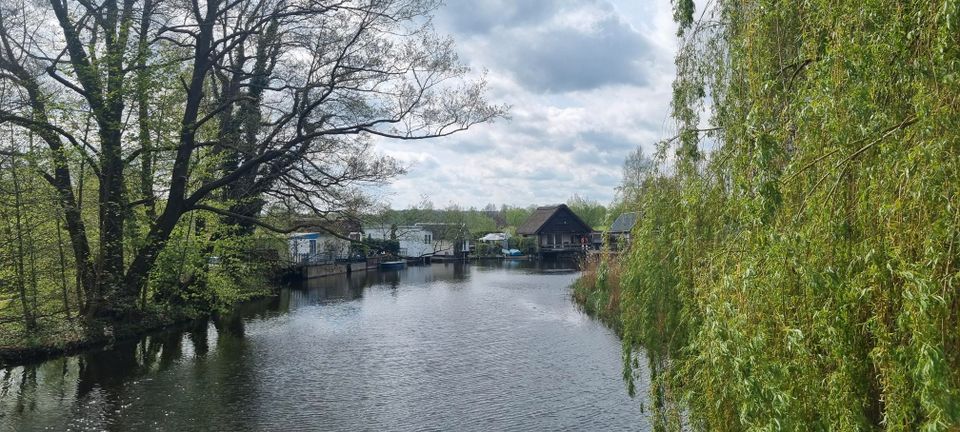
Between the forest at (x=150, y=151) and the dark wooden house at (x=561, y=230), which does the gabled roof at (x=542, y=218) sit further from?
the forest at (x=150, y=151)

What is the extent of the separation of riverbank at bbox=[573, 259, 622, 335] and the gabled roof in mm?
30458

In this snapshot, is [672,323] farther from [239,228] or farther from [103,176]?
[239,228]

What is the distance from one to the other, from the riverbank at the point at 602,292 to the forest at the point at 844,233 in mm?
2304

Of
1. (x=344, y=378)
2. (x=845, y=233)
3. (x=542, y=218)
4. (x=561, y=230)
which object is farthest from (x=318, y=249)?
(x=845, y=233)

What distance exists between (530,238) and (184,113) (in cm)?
4207

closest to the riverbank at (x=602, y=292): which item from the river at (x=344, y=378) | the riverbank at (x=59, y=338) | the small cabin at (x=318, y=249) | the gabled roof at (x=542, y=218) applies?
the river at (x=344, y=378)

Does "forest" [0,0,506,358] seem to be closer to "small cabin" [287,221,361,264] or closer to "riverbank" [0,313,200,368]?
"riverbank" [0,313,200,368]

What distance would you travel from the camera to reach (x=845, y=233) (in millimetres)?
3174

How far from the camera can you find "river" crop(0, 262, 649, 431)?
28.0 feet

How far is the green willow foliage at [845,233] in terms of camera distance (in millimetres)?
2686

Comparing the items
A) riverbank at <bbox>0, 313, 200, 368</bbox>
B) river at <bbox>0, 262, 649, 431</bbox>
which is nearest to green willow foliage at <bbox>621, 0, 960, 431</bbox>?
river at <bbox>0, 262, 649, 431</bbox>

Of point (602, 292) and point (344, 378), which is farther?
point (344, 378)

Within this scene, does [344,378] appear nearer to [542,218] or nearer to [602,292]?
[602,292]

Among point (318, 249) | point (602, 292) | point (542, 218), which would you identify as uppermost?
point (542, 218)
